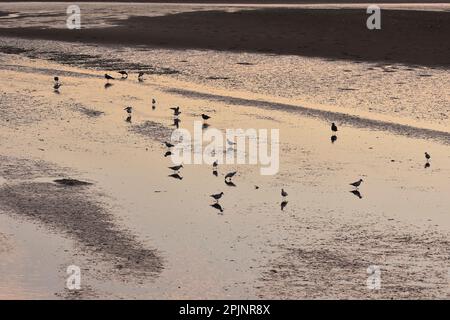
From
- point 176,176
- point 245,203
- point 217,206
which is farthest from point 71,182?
point 245,203

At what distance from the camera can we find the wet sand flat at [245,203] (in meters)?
10.9

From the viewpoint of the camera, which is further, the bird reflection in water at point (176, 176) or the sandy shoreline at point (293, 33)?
the sandy shoreline at point (293, 33)

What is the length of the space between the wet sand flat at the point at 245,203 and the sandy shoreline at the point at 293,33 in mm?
10944

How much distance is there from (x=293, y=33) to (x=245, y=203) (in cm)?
2345

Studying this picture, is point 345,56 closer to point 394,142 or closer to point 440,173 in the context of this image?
point 394,142

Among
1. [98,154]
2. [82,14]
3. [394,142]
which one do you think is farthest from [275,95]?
[82,14]

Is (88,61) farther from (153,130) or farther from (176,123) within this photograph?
(153,130)

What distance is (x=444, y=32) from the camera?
34969mm

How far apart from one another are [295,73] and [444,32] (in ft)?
31.2

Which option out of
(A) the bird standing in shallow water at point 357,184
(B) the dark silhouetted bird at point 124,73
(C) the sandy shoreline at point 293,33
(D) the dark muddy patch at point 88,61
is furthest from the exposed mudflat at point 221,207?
(C) the sandy shoreline at point 293,33

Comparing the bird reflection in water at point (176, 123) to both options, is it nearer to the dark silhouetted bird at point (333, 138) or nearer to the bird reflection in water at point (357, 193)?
the dark silhouetted bird at point (333, 138)

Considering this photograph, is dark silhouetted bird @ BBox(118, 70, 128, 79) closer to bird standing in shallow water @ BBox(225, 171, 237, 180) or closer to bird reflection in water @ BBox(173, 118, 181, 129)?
bird reflection in water @ BBox(173, 118, 181, 129)

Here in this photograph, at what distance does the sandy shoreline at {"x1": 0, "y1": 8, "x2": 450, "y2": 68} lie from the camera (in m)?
31.9

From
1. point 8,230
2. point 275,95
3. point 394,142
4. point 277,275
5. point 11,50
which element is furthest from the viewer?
point 11,50
